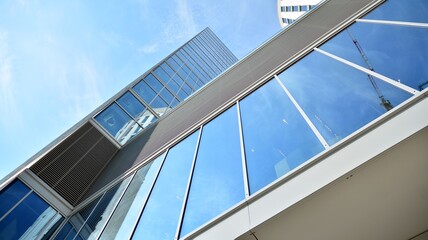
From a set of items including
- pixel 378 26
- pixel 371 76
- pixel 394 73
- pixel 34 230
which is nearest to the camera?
pixel 394 73

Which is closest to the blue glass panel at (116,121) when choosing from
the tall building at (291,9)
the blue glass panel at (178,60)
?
the blue glass panel at (178,60)

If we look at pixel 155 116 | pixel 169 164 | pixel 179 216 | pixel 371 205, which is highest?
pixel 155 116

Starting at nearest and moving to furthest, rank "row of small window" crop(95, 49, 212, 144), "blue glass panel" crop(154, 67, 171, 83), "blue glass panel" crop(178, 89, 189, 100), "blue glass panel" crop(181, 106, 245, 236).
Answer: "blue glass panel" crop(181, 106, 245, 236) < "row of small window" crop(95, 49, 212, 144) < "blue glass panel" crop(154, 67, 171, 83) < "blue glass panel" crop(178, 89, 189, 100)

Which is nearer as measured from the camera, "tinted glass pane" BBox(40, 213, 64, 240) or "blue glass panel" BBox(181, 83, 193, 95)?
"tinted glass pane" BBox(40, 213, 64, 240)

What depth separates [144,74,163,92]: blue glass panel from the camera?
16.4 meters

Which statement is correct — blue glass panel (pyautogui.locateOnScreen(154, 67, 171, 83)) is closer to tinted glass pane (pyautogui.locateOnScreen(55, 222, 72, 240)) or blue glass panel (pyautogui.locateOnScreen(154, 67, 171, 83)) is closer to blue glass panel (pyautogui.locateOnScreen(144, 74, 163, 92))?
blue glass panel (pyautogui.locateOnScreen(144, 74, 163, 92))

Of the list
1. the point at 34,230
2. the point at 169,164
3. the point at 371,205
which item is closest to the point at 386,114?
the point at 371,205

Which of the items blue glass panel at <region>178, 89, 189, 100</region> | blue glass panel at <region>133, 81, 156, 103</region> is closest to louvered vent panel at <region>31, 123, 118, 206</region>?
blue glass panel at <region>133, 81, 156, 103</region>

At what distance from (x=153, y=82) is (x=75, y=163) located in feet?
25.2

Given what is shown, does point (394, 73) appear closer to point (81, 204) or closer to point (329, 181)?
point (329, 181)

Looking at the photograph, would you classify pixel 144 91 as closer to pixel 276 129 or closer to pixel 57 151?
pixel 57 151

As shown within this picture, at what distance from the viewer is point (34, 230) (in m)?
8.02

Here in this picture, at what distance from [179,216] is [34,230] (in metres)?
5.89

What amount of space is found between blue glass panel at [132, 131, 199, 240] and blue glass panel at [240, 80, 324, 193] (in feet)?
4.96
